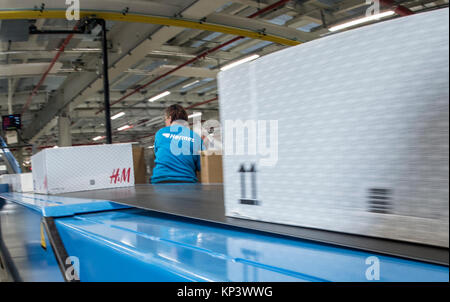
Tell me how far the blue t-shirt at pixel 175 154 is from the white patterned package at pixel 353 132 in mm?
1841

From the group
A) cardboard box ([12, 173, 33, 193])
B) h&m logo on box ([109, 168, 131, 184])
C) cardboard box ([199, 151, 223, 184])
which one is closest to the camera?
h&m logo on box ([109, 168, 131, 184])

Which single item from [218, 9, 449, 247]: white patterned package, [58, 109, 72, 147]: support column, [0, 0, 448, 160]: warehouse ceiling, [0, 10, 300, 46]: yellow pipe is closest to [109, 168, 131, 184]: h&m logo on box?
[218, 9, 449, 247]: white patterned package

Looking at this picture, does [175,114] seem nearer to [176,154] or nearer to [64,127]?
[176,154]

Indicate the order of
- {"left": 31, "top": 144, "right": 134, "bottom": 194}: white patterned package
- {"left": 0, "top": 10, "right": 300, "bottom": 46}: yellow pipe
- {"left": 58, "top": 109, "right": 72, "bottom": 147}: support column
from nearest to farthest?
{"left": 31, "top": 144, "right": 134, "bottom": 194}: white patterned package < {"left": 0, "top": 10, "right": 300, "bottom": 46}: yellow pipe < {"left": 58, "top": 109, "right": 72, "bottom": 147}: support column

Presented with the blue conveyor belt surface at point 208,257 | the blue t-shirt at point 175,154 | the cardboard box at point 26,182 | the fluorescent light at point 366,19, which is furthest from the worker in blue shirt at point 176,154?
the fluorescent light at point 366,19

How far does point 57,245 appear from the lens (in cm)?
70

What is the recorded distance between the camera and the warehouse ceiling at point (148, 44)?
10.6 ft

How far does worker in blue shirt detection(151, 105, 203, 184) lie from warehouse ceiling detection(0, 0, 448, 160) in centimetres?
116

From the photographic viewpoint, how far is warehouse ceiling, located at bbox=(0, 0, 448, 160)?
3.22 meters

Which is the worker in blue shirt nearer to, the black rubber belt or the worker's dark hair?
the worker's dark hair

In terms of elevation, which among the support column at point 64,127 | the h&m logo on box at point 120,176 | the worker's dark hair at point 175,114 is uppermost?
the support column at point 64,127

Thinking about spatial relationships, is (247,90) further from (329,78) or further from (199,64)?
(199,64)

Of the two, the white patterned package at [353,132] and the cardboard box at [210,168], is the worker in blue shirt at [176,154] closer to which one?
the cardboard box at [210,168]

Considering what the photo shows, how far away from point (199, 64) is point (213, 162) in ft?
8.93
